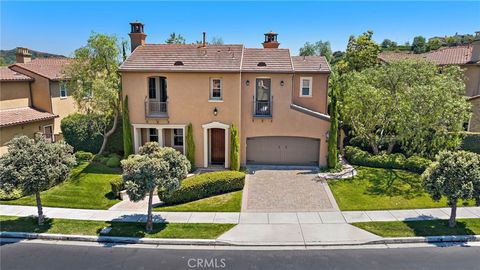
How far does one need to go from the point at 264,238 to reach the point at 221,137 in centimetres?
986

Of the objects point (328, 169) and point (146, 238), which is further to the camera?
point (328, 169)

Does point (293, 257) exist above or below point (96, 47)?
below

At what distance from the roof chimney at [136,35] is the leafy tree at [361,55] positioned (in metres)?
22.1

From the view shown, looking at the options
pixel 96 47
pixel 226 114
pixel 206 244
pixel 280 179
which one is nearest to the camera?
pixel 206 244

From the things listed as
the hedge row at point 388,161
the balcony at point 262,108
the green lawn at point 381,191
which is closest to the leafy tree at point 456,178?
the green lawn at point 381,191

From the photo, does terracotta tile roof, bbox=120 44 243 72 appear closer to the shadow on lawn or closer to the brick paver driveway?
the brick paver driveway

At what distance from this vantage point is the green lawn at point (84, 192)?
15953 mm

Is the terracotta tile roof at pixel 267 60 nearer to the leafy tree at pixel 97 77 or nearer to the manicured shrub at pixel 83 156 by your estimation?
the leafy tree at pixel 97 77

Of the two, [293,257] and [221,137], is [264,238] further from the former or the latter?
[221,137]

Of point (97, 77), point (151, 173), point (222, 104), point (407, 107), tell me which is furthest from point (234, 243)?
point (97, 77)

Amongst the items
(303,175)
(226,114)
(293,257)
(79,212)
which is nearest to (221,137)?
(226,114)

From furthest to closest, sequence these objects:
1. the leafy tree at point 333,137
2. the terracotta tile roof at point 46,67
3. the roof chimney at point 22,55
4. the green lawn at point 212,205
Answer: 1. the roof chimney at point 22,55
2. the terracotta tile roof at point 46,67
3. the leafy tree at point 333,137
4. the green lawn at point 212,205

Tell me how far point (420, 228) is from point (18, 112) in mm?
26193

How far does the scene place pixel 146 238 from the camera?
1247cm
